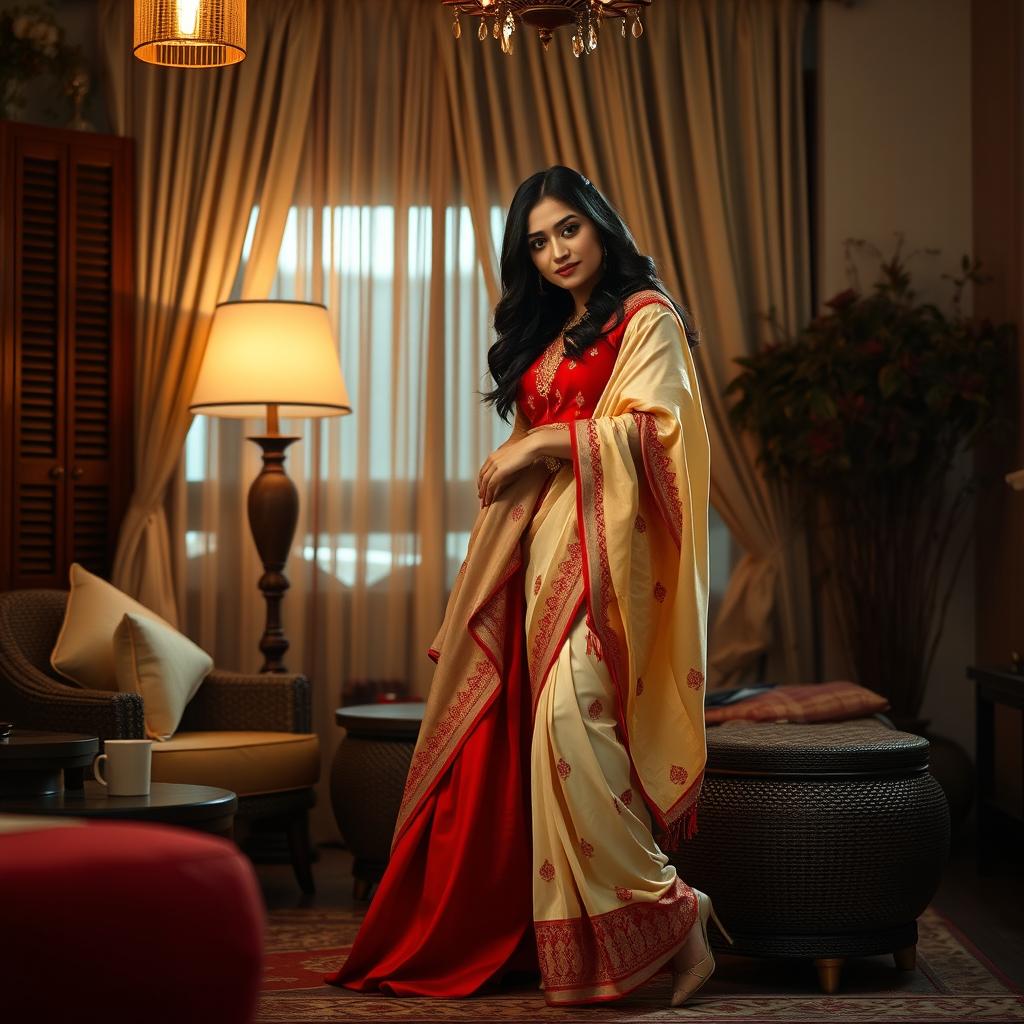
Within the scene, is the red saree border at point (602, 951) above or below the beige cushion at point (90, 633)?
below

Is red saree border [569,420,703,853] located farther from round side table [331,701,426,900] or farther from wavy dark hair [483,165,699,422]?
round side table [331,701,426,900]

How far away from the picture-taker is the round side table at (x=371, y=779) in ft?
11.8

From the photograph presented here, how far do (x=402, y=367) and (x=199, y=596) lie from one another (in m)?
1.05

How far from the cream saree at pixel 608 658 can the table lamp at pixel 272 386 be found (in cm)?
152

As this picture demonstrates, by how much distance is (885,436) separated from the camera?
4.38 m

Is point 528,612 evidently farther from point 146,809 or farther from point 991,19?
point 991,19

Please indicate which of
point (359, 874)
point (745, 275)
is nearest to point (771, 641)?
point (745, 275)

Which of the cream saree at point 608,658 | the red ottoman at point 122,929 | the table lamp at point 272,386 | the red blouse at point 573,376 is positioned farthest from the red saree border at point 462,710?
the table lamp at point 272,386

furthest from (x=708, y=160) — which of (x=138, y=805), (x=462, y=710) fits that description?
(x=138, y=805)

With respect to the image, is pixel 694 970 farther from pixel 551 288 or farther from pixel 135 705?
pixel 135 705

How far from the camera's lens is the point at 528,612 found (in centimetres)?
278

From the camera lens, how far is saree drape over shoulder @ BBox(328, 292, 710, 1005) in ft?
8.32

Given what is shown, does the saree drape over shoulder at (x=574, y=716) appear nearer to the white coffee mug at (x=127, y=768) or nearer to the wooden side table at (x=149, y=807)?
the wooden side table at (x=149, y=807)

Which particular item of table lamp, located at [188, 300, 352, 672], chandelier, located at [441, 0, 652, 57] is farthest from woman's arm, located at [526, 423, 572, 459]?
table lamp, located at [188, 300, 352, 672]
